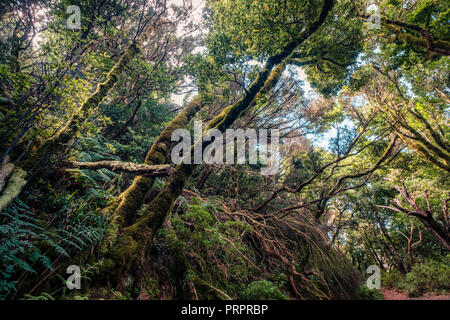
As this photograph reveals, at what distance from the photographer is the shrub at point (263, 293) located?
10.1 feet

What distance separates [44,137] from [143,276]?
3.06 metres

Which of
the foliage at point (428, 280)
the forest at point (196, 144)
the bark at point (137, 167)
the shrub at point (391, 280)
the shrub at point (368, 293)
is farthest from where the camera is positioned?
the shrub at point (391, 280)

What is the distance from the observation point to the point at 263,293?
314 cm

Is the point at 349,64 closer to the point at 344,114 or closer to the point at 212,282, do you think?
the point at 344,114

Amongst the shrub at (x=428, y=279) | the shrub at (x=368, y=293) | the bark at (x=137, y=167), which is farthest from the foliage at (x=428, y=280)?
the bark at (x=137, y=167)

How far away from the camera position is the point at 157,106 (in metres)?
7.02

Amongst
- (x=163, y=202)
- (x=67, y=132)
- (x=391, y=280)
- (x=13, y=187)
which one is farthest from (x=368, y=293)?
(x=67, y=132)

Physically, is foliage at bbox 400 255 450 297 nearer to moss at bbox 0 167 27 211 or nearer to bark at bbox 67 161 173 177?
bark at bbox 67 161 173 177

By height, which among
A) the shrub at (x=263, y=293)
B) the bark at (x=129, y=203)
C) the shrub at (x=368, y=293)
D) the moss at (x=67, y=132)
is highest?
the moss at (x=67, y=132)

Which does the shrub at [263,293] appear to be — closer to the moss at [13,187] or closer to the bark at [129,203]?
the bark at [129,203]

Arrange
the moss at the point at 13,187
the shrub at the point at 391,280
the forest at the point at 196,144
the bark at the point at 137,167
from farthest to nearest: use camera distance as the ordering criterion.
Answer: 1. the shrub at the point at 391,280
2. the bark at the point at 137,167
3. the forest at the point at 196,144
4. the moss at the point at 13,187

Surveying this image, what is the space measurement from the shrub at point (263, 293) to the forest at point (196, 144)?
3 centimetres

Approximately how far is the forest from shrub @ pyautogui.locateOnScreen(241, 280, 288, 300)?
0.03 meters
